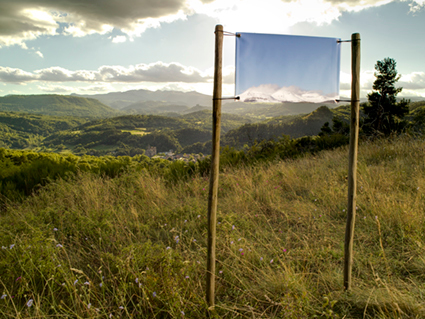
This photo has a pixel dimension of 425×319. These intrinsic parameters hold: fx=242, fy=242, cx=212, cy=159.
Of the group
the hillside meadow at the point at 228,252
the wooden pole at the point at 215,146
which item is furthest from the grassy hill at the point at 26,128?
the wooden pole at the point at 215,146

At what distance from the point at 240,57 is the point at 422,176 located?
4.29 meters

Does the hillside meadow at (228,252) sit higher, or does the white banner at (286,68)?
the white banner at (286,68)

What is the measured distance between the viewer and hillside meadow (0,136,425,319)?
183 cm

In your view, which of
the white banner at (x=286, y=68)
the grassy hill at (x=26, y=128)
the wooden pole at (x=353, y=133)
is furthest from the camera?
the grassy hill at (x=26, y=128)

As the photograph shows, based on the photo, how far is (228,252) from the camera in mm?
2543

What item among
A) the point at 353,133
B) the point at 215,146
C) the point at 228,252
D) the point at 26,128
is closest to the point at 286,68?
the point at 353,133

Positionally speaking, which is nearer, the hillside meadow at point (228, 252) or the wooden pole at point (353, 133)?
the hillside meadow at point (228, 252)

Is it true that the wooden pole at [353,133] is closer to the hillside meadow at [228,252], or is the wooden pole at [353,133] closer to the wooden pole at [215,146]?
the hillside meadow at [228,252]

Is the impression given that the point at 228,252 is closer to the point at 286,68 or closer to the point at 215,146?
the point at 215,146

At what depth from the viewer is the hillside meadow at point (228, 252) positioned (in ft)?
6.00

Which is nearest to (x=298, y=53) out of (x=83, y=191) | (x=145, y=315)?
(x=145, y=315)

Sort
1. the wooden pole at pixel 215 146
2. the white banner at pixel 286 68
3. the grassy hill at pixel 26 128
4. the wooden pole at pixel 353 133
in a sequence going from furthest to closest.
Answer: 1. the grassy hill at pixel 26 128
2. the wooden pole at pixel 353 133
3. the white banner at pixel 286 68
4. the wooden pole at pixel 215 146

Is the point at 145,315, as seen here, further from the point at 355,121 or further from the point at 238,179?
the point at 238,179

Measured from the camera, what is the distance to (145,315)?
1806 millimetres
